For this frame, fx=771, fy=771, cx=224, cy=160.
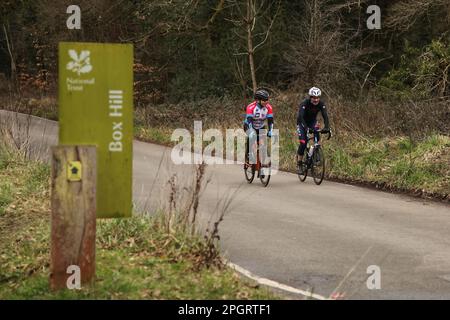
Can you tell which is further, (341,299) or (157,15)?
(157,15)

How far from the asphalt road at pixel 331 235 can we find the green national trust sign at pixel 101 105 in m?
2.38

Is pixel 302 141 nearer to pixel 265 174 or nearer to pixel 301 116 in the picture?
pixel 301 116

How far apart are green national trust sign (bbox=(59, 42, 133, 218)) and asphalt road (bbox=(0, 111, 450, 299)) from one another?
93.8 inches

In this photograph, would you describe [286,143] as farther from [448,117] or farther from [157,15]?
[157,15]

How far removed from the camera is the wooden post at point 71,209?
6441 millimetres

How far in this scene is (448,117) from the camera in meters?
19.0

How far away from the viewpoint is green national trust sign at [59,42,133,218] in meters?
6.52

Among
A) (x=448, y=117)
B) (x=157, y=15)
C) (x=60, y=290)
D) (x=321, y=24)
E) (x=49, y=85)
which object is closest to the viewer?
(x=60, y=290)

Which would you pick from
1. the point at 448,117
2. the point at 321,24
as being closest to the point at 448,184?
the point at 448,117

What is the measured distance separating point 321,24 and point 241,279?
2294cm

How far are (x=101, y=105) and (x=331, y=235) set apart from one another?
198 inches

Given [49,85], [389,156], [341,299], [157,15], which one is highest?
[157,15]

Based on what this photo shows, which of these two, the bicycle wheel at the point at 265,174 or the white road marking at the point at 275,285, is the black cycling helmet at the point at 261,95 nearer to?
the bicycle wheel at the point at 265,174

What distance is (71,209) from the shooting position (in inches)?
255
